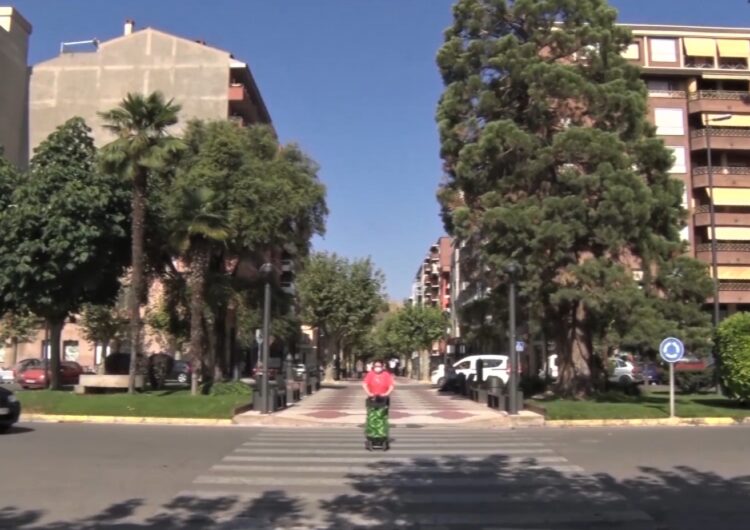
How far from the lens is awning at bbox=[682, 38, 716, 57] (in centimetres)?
6012

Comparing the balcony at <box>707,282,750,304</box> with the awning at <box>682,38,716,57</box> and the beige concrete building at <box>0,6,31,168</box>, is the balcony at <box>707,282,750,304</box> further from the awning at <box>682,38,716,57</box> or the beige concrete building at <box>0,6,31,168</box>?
the beige concrete building at <box>0,6,31,168</box>

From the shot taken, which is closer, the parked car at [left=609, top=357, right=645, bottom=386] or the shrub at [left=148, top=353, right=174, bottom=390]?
the shrub at [left=148, top=353, right=174, bottom=390]

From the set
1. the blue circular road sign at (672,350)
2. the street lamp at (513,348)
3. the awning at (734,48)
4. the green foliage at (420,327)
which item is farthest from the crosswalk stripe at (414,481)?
the green foliage at (420,327)

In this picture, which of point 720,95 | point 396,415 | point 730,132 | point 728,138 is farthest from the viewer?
point 720,95

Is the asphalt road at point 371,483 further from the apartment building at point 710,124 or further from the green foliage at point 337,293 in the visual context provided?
the apartment building at point 710,124

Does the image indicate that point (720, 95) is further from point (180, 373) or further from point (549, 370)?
point (180, 373)

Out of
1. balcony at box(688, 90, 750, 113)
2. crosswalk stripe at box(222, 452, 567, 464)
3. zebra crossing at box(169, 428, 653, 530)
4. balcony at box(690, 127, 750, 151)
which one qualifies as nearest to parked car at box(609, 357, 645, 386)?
balcony at box(690, 127, 750, 151)

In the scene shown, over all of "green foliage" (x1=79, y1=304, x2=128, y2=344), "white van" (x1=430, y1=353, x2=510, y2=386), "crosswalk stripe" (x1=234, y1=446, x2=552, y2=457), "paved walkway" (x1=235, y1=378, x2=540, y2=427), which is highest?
"green foliage" (x1=79, y1=304, x2=128, y2=344)

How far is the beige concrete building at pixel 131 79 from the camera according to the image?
200 ft

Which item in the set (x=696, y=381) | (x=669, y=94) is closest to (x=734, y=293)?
(x=669, y=94)

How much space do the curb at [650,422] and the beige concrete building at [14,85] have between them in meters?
48.8

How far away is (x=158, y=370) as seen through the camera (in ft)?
126

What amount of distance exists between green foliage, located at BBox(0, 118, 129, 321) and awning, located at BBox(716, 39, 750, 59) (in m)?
47.9

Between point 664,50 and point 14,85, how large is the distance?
4787 centimetres
